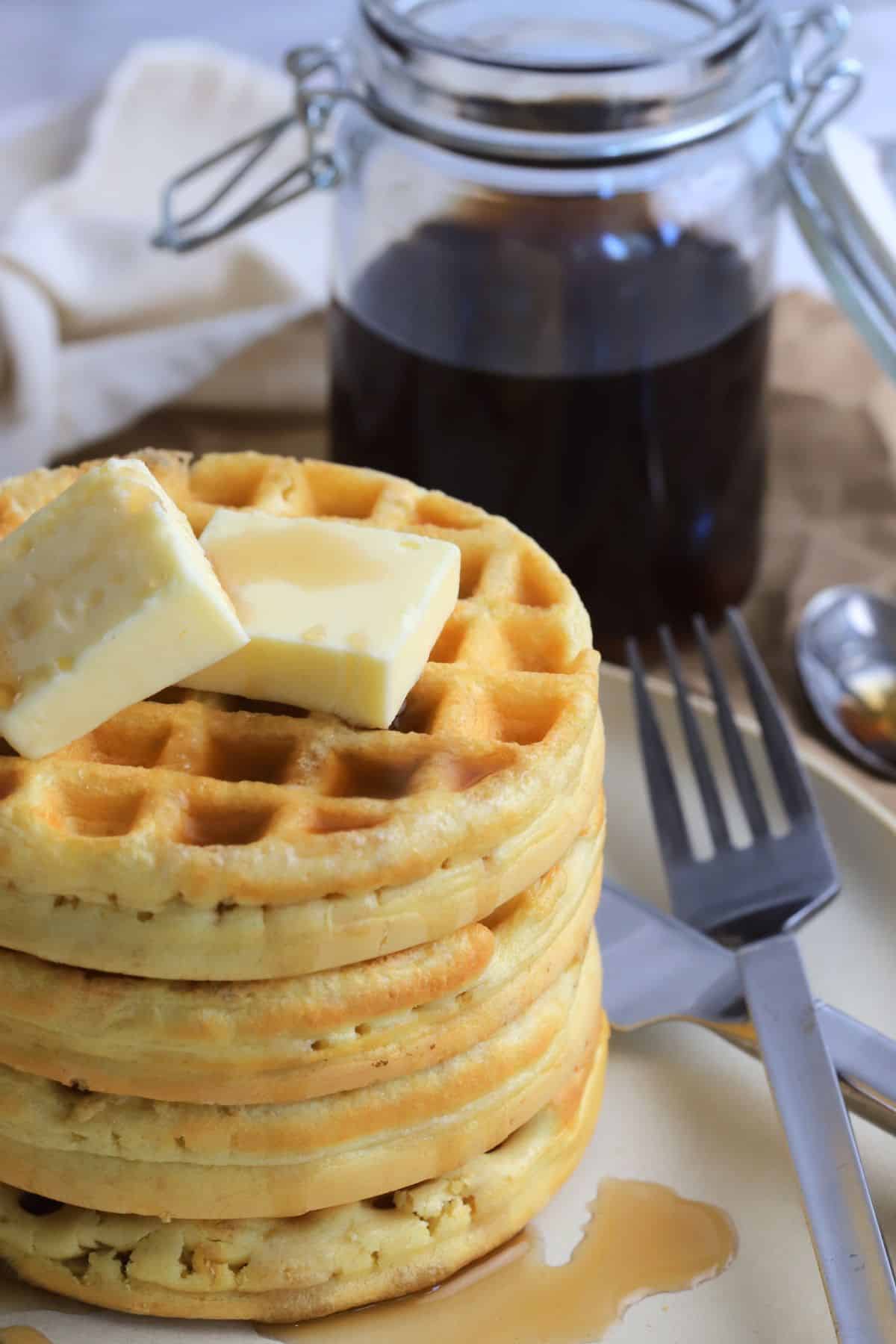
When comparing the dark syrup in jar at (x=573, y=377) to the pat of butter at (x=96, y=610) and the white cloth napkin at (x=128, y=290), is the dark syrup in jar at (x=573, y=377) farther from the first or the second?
the pat of butter at (x=96, y=610)

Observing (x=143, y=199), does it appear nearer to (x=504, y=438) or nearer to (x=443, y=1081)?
(x=504, y=438)

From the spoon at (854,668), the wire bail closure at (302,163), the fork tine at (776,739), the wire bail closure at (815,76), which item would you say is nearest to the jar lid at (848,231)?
the wire bail closure at (815,76)

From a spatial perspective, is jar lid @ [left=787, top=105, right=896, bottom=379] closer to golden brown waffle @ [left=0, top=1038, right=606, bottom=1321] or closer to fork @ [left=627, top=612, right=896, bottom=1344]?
fork @ [left=627, top=612, right=896, bottom=1344]

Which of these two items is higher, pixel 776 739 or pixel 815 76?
pixel 815 76

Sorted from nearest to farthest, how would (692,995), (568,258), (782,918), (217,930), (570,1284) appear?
(217,930)
(570,1284)
(692,995)
(782,918)
(568,258)

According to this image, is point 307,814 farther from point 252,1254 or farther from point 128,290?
point 128,290

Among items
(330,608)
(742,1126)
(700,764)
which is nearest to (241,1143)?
(330,608)
